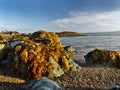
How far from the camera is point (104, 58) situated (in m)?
17.7

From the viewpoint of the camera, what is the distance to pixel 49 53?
530 inches

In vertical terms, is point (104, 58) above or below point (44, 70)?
below

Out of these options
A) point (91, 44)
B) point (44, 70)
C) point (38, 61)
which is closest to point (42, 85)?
point (44, 70)

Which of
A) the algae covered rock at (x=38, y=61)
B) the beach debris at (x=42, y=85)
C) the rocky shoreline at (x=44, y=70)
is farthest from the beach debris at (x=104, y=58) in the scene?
the beach debris at (x=42, y=85)

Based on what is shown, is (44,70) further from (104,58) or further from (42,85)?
(104,58)

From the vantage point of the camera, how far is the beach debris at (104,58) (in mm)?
17234

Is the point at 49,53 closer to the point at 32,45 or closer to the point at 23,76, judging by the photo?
the point at 32,45

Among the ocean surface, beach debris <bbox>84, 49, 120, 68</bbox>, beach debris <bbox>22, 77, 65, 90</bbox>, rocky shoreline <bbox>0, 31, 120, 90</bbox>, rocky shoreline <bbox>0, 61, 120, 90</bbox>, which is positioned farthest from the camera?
the ocean surface

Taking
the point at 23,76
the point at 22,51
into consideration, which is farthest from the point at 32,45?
the point at 23,76

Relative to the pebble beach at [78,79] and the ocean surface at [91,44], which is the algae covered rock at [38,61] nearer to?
the pebble beach at [78,79]

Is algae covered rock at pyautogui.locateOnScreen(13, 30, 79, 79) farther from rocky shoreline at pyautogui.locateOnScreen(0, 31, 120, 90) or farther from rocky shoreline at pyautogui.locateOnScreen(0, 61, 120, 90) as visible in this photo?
rocky shoreline at pyautogui.locateOnScreen(0, 61, 120, 90)

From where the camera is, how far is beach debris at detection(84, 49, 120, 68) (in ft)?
56.5

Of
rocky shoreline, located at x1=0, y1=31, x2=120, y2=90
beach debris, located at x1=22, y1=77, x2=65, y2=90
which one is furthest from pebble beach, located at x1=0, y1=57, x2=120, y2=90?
beach debris, located at x1=22, y1=77, x2=65, y2=90

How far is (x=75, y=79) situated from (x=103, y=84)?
1.35m
